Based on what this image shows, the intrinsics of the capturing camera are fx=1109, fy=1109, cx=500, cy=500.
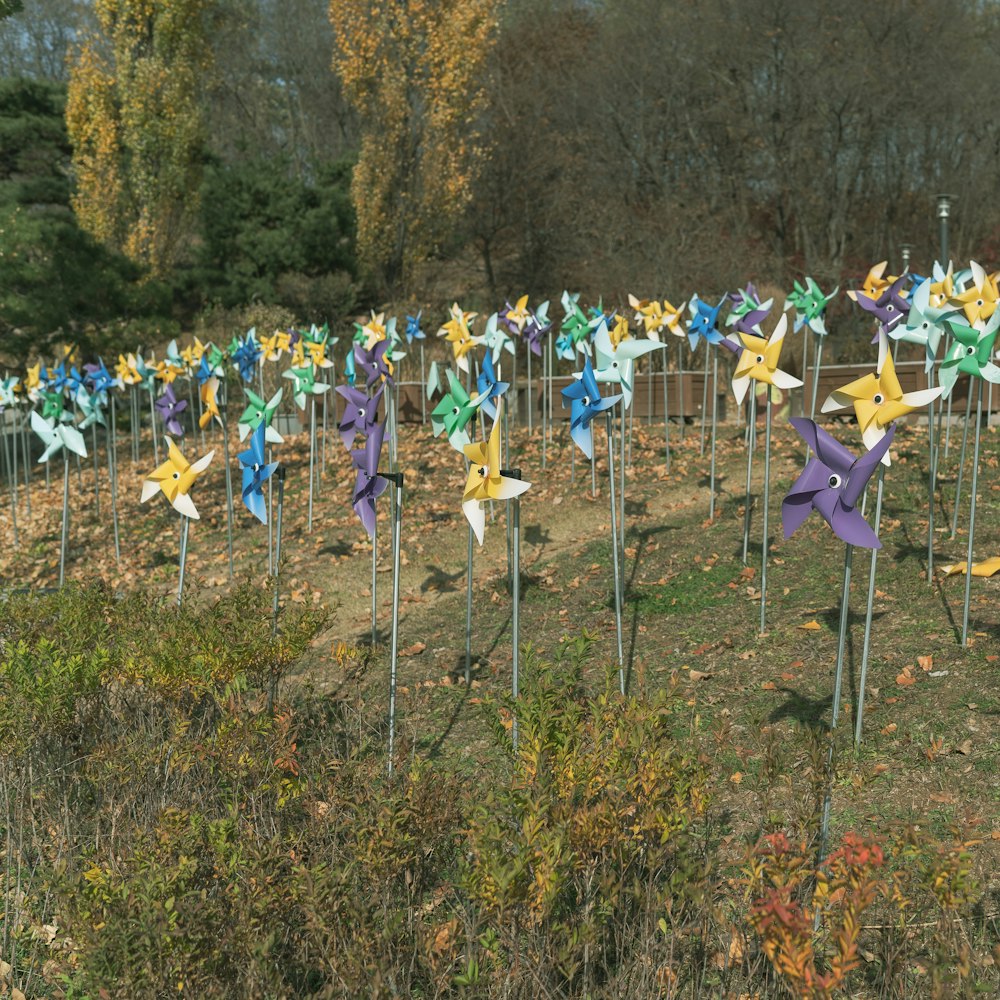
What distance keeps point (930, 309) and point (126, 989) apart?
559 cm

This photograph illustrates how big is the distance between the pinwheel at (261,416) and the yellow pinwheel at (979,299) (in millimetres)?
4033

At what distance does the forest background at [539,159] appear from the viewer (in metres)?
22.4

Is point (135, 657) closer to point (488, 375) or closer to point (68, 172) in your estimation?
point (488, 375)

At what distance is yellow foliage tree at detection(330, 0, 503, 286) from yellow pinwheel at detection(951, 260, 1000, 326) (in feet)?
60.1

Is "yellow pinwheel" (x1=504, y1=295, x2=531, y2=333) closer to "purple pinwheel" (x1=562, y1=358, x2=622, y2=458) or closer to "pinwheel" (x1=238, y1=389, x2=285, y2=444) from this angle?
"pinwheel" (x1=238, y1=389, x2=285, y2=444)

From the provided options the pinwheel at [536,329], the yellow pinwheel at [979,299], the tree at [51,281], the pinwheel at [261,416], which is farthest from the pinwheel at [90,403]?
the yellow pinwheel at [979,299]

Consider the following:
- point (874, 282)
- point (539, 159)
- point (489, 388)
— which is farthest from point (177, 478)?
point (539, 159)

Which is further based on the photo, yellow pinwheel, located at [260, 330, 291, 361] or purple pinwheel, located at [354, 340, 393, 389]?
yellow pinwheel, located at [260, 330, 291, 361]

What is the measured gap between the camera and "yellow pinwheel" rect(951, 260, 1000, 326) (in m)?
6.32

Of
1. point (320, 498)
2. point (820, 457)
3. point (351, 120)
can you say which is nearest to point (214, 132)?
point (351, 120)

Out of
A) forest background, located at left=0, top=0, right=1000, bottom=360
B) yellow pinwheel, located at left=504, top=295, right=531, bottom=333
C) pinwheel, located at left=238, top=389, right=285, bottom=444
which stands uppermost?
forest background, located at left=0, top=0, right=1000, bottom=360

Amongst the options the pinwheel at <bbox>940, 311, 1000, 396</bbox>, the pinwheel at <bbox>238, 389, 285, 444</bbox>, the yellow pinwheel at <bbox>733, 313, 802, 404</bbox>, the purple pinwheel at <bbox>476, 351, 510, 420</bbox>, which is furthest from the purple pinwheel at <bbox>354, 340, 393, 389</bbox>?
the pinwheel at <bbox>940, 311, 1000, 396</bbox>

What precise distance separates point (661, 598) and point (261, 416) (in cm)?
277

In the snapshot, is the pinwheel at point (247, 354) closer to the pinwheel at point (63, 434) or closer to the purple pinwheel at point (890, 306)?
the pinwheel at point (63, 434)
